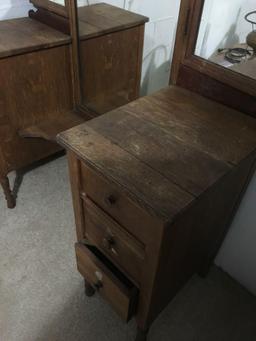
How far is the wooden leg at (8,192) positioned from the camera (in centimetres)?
139

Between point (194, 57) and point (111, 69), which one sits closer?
point (194, 57)

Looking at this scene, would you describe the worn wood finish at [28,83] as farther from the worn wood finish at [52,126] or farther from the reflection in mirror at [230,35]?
the reflection in mirror at [230,35]

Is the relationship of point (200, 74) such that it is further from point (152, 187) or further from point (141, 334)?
point (141, 334)

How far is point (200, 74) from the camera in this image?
0.86 m

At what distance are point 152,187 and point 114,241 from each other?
0.89 feet

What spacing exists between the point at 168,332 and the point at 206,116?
31.3 inches

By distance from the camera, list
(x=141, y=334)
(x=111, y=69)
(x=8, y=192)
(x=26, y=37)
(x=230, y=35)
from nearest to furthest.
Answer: (x=230, y=35) < (x=141, y=334) < (x=26, y=37) < (x=111, y=69) < (x=8, y=192)

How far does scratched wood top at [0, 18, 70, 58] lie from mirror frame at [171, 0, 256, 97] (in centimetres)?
57

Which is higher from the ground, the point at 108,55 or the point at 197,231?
the point at 108,55

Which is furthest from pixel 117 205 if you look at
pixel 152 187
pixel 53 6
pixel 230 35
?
pixel 53 6

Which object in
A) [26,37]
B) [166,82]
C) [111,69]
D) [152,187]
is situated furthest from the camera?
[111,69]

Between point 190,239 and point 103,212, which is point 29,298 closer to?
point 103,212

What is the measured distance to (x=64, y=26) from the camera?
1.25m

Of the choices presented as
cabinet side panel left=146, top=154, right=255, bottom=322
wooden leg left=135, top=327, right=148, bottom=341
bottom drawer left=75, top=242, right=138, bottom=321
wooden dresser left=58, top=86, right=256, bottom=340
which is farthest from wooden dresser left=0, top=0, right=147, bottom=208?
wooden leg left=135, top=327, right=148, bottom=341
